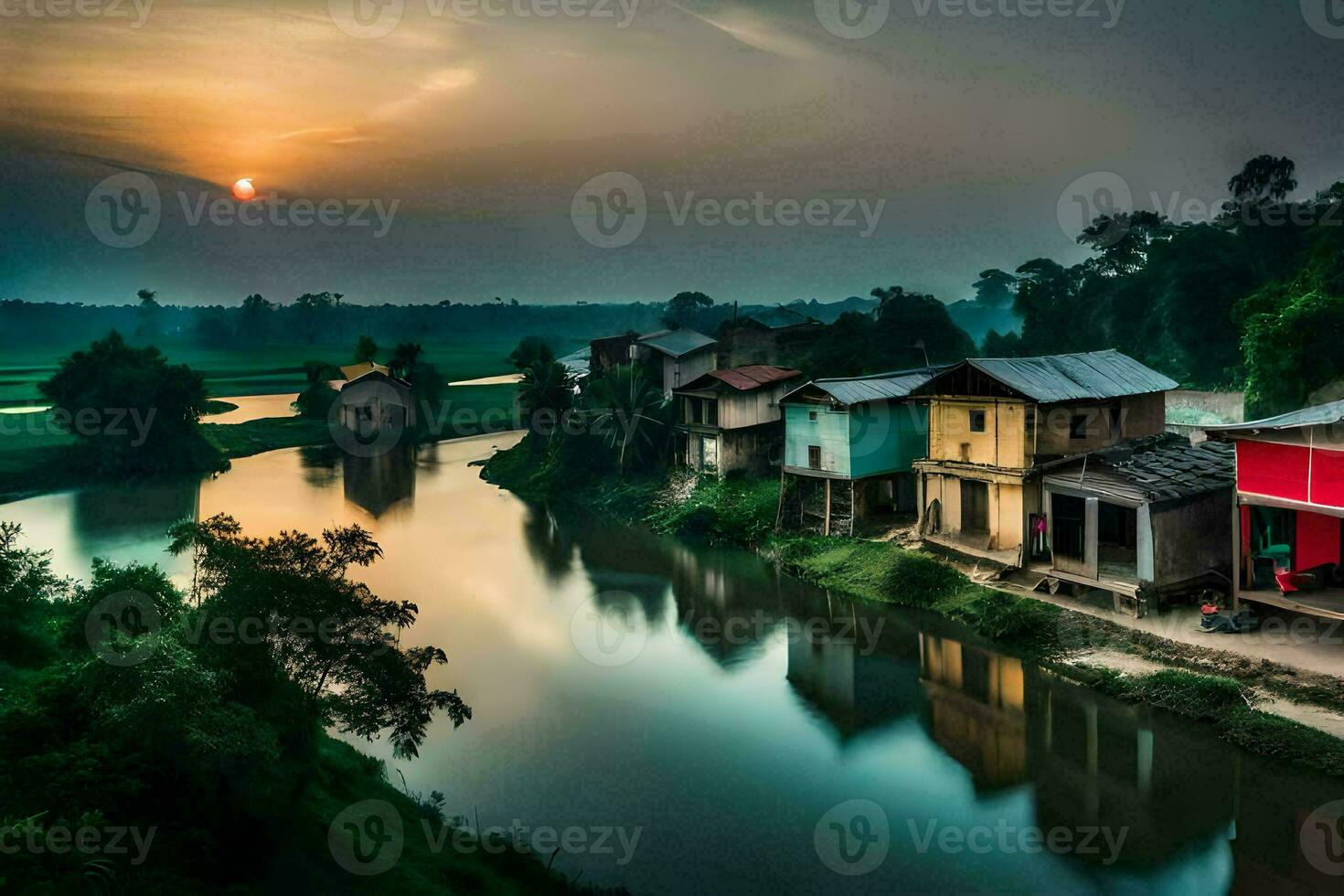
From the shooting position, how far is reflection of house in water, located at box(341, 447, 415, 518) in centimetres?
3741

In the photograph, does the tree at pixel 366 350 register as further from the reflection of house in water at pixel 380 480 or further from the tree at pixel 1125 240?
the tree at pixel 1125 240

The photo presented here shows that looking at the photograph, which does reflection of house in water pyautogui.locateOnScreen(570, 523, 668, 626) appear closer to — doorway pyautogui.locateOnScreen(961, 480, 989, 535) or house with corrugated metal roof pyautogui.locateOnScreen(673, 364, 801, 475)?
house with corrugated metal roof pyautogui.locateOnScreen(673, 364, 801, 475)

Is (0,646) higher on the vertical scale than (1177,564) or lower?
higher

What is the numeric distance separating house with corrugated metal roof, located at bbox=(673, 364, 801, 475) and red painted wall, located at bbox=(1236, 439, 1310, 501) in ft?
53.9

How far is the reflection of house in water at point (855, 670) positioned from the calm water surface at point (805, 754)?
6 centimetres

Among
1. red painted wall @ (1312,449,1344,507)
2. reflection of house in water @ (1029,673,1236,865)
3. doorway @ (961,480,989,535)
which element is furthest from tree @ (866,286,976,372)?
reflection of house in water @ (1029,673,1236,865)

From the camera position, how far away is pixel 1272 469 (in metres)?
16.5

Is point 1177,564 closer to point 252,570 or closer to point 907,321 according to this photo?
point 252,570

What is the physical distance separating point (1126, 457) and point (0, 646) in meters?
20.3

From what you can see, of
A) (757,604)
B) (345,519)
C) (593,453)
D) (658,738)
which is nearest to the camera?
(658,738)

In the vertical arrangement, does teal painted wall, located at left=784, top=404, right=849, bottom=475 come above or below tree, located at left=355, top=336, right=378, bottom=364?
below

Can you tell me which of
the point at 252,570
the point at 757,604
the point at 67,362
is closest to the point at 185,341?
the point at 67,362

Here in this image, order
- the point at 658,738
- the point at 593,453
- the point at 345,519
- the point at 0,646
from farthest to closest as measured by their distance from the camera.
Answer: the point at 593,453 → the point at 345,519 → the point at 658,738 → the point at 0,646

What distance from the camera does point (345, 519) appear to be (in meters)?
33.9
